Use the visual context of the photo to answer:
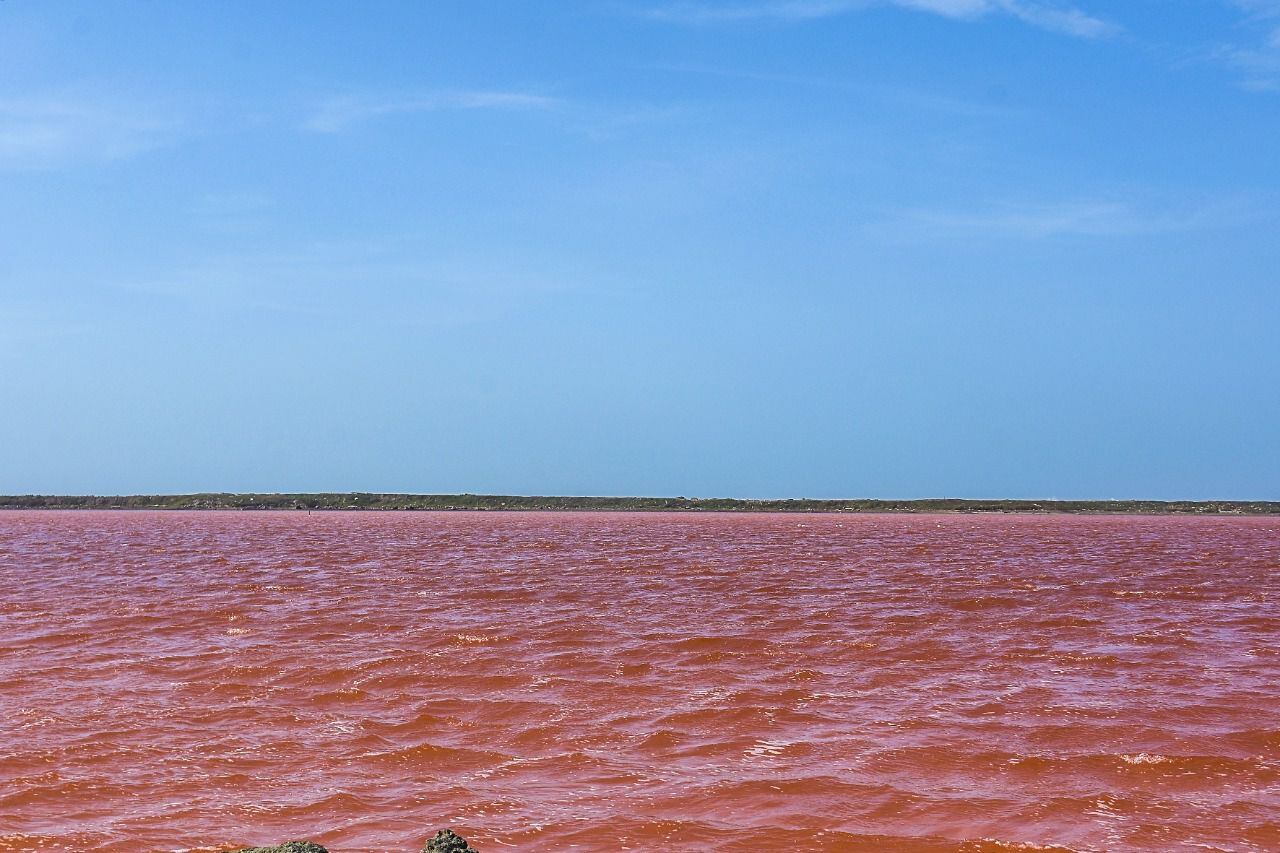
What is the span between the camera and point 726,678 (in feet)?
39.0

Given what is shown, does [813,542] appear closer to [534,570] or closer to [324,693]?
[534,570]

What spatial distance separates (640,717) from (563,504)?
332 feet

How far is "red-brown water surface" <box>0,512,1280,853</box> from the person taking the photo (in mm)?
7207

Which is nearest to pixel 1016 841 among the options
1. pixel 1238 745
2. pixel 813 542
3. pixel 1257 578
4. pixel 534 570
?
pixel 1238 745

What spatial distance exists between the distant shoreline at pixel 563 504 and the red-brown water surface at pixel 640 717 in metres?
82.9

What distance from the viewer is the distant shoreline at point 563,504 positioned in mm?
99875

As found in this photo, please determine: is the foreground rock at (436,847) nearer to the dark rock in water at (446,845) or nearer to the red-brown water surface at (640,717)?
the dark rock in water at (446,845)

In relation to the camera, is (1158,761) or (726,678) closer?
(1158,761)

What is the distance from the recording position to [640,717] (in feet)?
33.1

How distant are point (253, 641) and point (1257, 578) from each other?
21782 millimetres

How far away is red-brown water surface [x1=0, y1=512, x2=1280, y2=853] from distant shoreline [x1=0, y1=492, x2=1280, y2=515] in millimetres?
82943

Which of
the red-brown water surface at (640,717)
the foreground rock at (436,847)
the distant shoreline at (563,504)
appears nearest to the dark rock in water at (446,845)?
the foreground rock at (436,847)

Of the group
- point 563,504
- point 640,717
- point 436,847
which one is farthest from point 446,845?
point 563,504

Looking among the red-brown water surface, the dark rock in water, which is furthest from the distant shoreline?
the dark rock in water
